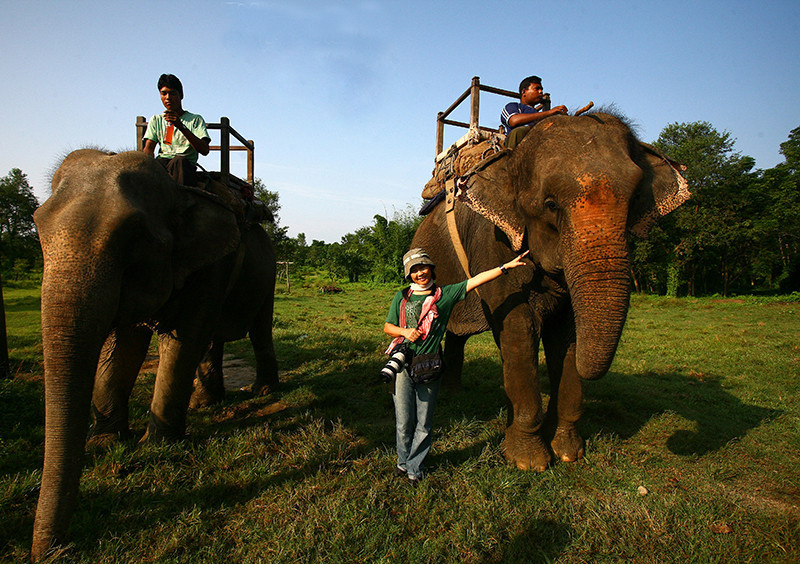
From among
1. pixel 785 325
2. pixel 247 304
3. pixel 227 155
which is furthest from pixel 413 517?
pixel 785 325

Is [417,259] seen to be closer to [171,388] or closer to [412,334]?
[412,334]

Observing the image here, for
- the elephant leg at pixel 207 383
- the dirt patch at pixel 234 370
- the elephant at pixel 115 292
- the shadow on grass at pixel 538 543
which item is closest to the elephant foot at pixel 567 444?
the shadow on grass at pixel 538 543

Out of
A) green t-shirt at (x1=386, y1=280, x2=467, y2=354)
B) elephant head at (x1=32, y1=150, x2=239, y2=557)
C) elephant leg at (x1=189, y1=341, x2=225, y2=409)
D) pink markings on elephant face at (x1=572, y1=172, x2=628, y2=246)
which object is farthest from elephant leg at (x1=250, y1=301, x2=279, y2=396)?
pink markings on elephant face at (x1=572, y1=172, x2=628, y2=246)

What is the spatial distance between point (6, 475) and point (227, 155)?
12.6 feet

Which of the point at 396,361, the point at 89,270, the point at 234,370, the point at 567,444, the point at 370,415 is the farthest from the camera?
the point at 234,370

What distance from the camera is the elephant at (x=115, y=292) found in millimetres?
2572

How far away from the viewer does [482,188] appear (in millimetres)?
3744

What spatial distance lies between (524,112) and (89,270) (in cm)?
411

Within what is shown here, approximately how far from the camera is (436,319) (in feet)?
11.6

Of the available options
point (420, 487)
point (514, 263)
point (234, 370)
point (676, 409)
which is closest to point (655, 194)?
point (514, 263)

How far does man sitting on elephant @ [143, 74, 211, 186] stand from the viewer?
430 centimetres

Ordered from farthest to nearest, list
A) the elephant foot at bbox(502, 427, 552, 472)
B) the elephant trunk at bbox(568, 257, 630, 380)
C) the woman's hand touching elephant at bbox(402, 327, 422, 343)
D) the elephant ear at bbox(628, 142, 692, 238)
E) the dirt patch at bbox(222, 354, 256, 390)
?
the dirt patch at bbox(222, 354, 256, 390) < the elephant foot at bbox(502, 427, 552, 472) < the woman's hand touching elephant at bbox(402, 327, 422, 343) < the elephant ear at bbox(628, 142, 692, 238) < the elephant trunk at bbox(568, 257, 630, 380)

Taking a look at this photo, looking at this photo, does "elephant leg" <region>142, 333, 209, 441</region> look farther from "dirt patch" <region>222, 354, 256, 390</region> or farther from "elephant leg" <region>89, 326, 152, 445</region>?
"dirt patch" <region>222, 354, 256, 390</region>

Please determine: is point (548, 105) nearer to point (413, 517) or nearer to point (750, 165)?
point (413, 517)
